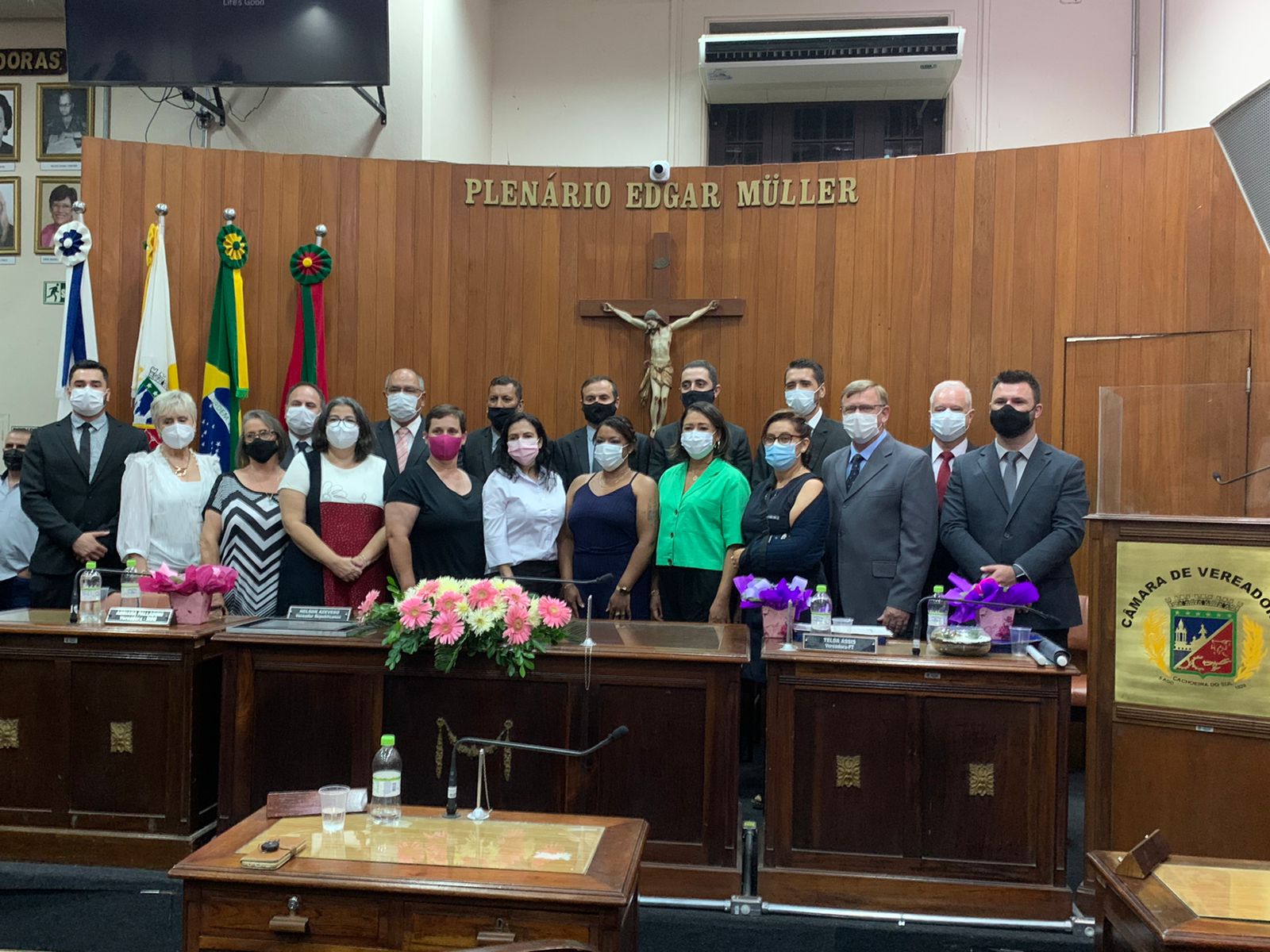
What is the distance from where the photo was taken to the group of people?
152 inches

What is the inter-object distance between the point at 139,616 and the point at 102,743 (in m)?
0.43

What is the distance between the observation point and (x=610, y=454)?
421cm

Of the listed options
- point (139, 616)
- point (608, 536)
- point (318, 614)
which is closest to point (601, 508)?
point (608, 536)

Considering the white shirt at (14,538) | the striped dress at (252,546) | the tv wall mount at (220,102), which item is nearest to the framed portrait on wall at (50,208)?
the tv wall mount at (220,102)

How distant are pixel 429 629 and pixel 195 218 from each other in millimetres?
3563

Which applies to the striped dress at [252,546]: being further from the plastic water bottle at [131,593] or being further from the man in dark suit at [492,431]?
the man in dark suit at [492,431]

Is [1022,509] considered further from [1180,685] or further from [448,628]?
[448,628]

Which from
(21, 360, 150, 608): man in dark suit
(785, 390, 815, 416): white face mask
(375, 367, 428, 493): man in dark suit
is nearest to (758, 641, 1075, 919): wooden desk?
(785, 390, 815, 416): white face mask

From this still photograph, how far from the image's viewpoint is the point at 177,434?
4.33m

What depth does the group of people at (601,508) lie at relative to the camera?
386 cm

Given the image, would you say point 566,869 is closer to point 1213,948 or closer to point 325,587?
point 1213,948

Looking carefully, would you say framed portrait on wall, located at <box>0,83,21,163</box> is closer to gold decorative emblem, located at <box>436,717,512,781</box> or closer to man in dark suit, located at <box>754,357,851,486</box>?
man in dark suit, located at <box>754,357,851,486</box>

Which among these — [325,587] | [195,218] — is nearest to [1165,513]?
[325,587]

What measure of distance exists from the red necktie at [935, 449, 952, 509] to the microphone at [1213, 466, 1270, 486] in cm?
106
